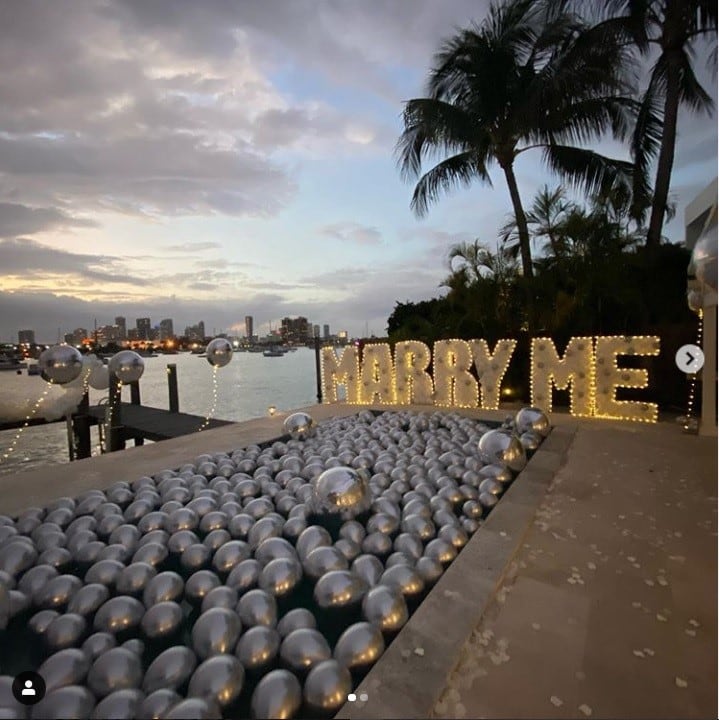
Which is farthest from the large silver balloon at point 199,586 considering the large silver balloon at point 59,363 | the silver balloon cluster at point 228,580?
the large silver balloon at point 59,363

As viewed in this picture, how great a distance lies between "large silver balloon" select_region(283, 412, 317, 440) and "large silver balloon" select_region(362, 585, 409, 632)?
4077mm

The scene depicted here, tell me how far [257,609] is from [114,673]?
2.22 ft

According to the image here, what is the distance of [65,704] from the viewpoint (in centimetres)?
171

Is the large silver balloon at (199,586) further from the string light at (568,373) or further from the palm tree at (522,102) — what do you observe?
the palm tree at (522,102)

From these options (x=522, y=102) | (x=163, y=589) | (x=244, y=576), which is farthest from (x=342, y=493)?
(x=522, y=102)

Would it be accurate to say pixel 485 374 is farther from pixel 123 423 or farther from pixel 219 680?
pixel 123 423

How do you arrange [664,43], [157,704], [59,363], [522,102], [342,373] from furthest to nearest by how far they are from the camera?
[522,102] < [342,373] < [664,43] < [59,363] < [157,704]

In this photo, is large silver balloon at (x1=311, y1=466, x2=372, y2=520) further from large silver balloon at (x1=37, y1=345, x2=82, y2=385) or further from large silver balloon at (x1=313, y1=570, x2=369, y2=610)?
large silver balloon at (x1=37, y1=345, x2=82, y2=385)

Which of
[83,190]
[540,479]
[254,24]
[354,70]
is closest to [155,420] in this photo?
[83,190]

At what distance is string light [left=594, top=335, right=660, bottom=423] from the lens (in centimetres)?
731

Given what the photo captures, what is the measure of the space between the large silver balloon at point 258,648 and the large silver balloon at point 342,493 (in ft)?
4.02

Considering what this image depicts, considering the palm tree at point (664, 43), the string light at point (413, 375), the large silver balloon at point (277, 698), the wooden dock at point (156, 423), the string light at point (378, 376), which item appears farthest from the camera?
the wooden dock at point (156, 423)

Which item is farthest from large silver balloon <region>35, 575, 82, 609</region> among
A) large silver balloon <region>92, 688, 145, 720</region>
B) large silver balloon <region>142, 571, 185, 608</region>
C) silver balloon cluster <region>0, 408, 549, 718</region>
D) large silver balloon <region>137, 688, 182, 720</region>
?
large silver balloon <region>137, 688, 182, 720</region>

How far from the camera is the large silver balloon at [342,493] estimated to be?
3340mm
